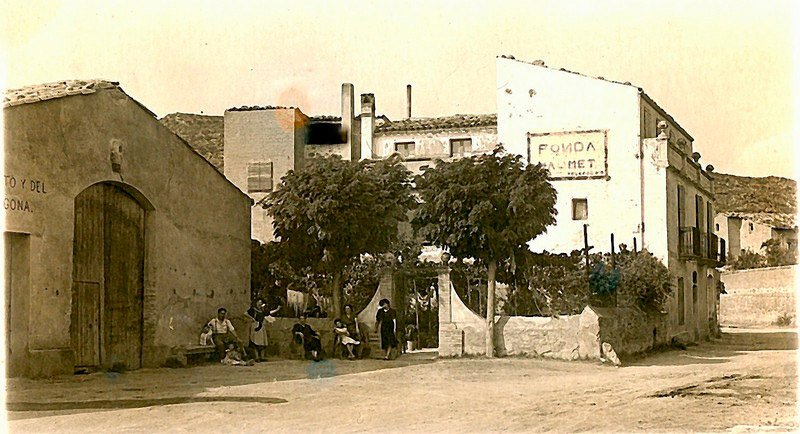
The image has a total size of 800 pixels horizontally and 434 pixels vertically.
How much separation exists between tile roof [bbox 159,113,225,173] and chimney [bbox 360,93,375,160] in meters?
11.0

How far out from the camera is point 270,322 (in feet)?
75.7

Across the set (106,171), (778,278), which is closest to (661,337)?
(106,171)

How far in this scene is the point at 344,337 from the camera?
74.5ft

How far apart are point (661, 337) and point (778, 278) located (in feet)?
77.0

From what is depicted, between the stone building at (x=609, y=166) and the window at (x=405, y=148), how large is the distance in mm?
5542

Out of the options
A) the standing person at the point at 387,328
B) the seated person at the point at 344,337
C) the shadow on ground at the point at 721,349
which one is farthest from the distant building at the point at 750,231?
the seated person at the point at 344,337

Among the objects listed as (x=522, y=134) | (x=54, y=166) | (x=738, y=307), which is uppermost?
(x=522, y=134)

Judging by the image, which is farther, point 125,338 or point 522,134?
point 522,134

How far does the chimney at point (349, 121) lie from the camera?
3956cm

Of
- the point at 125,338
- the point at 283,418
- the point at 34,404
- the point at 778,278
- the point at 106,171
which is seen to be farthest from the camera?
the point at 778,278

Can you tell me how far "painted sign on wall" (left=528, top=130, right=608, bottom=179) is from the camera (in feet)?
105

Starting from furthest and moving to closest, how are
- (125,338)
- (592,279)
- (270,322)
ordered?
(592,279) → (270,322) → (125,338)

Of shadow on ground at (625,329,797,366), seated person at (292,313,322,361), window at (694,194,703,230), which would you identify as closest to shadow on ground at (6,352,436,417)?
seated person at (292,313,322,361)

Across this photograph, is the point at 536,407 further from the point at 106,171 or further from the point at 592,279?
the point at 592,279
